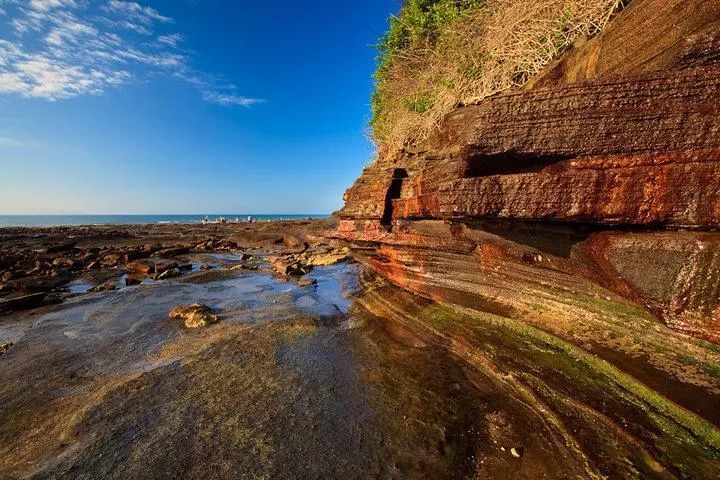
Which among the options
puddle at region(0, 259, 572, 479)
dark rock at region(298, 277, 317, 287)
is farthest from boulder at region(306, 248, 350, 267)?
puddle at region(0, 259, 572, 479)

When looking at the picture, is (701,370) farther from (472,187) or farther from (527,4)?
(527,4)

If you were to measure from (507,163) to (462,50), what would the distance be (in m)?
5.60

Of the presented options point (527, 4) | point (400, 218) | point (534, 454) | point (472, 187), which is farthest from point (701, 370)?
point (527, 4)

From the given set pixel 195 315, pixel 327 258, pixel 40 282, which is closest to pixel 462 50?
pixel 327 258

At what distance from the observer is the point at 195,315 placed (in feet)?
19.6

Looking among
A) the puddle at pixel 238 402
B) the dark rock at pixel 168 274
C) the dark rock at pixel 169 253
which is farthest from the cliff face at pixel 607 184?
the dark rock at pixel 169 253

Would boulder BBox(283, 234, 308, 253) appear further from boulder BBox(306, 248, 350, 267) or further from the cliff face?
the cliff face

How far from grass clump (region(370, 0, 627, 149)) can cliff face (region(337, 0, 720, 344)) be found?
2.59 feet

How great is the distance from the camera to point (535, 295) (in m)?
4.78

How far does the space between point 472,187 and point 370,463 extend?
335 cm

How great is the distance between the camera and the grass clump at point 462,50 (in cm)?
584

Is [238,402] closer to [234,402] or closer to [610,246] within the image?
[234,402]

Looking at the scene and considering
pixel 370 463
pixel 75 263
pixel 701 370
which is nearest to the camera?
pixel 370 463

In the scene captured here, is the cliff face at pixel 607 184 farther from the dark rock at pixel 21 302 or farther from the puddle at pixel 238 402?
the dark rock at pixel 21 302
